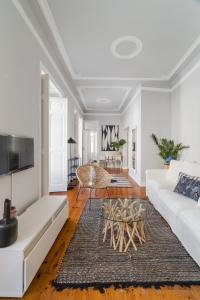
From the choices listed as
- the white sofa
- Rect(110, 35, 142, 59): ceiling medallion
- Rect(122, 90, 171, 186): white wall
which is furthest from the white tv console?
Rect(122, 90, 171, 186): white wall

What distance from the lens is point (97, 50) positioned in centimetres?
372

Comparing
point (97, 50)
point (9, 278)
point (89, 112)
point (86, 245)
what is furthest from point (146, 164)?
point (89, 112)

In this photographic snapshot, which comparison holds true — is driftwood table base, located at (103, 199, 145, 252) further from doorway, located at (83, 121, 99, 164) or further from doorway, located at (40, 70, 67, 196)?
doorway, located at (83, 121, 99, 164)

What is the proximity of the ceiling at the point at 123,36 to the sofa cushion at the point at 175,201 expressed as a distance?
263 centimetres

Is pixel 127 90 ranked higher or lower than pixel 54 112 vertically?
higher

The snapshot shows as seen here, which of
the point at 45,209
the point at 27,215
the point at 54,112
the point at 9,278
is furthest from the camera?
the point at 54,112

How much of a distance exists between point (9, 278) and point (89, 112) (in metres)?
9.04

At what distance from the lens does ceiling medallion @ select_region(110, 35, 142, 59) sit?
3.29 meters

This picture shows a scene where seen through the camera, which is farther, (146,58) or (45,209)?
(146,58)

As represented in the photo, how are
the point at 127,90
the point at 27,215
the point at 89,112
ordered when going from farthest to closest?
the point at 89,112
the point at 127,90
the point at 27,215

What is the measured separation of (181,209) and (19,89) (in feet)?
8.39

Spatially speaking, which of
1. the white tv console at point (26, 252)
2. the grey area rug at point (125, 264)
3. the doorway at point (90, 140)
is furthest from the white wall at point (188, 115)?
the doorway at point (90, 140)

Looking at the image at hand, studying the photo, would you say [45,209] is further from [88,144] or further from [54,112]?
[88,144]

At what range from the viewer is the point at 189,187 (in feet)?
9.43
